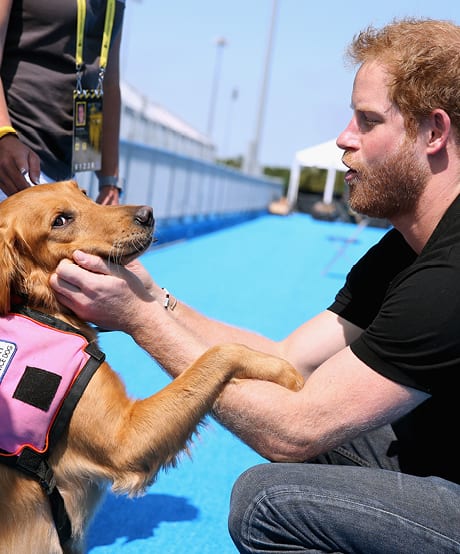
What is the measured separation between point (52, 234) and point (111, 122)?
1.35 meters

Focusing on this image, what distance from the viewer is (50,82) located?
9.84 ft

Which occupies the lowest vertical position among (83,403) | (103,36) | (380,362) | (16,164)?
(83,403)

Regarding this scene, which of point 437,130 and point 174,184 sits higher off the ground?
point 437,130

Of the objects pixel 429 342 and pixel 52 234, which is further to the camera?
pixel 52 234

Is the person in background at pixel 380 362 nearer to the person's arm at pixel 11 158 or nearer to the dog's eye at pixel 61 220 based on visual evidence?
the dog's eye at pixel 61 220

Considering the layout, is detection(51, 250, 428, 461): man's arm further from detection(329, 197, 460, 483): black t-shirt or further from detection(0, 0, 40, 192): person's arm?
detection(0, 0, 40, 192): person's arm

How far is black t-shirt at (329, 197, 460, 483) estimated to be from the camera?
2066mm

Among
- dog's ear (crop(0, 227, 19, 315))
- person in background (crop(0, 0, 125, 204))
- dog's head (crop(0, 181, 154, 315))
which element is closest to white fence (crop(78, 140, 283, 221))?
person in background (crop(0, 0, 125, 204))

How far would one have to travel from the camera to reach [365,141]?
2512mm

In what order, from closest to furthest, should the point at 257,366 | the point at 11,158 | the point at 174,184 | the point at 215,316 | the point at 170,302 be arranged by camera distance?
1. the point at 257,366
2. the point at 11,158
3. the point at 170,302
4. the point at 215,316
5. the point at 174,184

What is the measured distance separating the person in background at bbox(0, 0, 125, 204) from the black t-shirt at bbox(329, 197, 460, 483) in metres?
1.47

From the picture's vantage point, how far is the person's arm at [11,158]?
2584mm

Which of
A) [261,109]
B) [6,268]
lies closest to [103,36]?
[6,268]

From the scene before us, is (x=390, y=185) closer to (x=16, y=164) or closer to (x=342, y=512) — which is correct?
(x=342, y=512)
